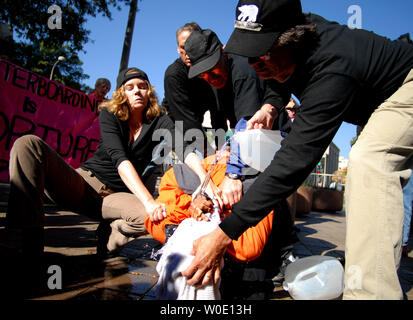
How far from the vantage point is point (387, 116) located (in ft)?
4.21

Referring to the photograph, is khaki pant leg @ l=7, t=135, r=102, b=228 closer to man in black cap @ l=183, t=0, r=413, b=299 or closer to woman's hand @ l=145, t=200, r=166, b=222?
woman's hand @ l=145, t=200, r=166, b=222

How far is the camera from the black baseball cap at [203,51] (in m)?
2.12

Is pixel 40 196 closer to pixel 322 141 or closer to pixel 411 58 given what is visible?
pixel 322 141

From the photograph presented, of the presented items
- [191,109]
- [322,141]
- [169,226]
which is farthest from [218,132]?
[322,141]

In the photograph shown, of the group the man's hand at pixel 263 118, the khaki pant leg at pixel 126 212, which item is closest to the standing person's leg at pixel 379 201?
the man's hand at pixel 263 118

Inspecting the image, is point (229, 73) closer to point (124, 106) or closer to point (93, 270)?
point (124, 106)

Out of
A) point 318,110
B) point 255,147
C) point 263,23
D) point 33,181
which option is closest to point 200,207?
point 255,147

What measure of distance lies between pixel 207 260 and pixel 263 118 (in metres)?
1.08

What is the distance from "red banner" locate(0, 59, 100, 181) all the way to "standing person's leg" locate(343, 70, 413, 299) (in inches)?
165

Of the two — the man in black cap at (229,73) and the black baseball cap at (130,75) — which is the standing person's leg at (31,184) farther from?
the man in black cap at (229,73)

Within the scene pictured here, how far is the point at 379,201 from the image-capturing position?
1.17 meters

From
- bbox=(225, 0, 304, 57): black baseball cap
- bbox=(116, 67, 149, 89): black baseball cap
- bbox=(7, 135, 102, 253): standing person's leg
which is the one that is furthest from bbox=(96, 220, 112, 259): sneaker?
bbox=(225, 0, 304, 57): black baseball cap

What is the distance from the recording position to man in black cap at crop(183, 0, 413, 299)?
1153 mm
